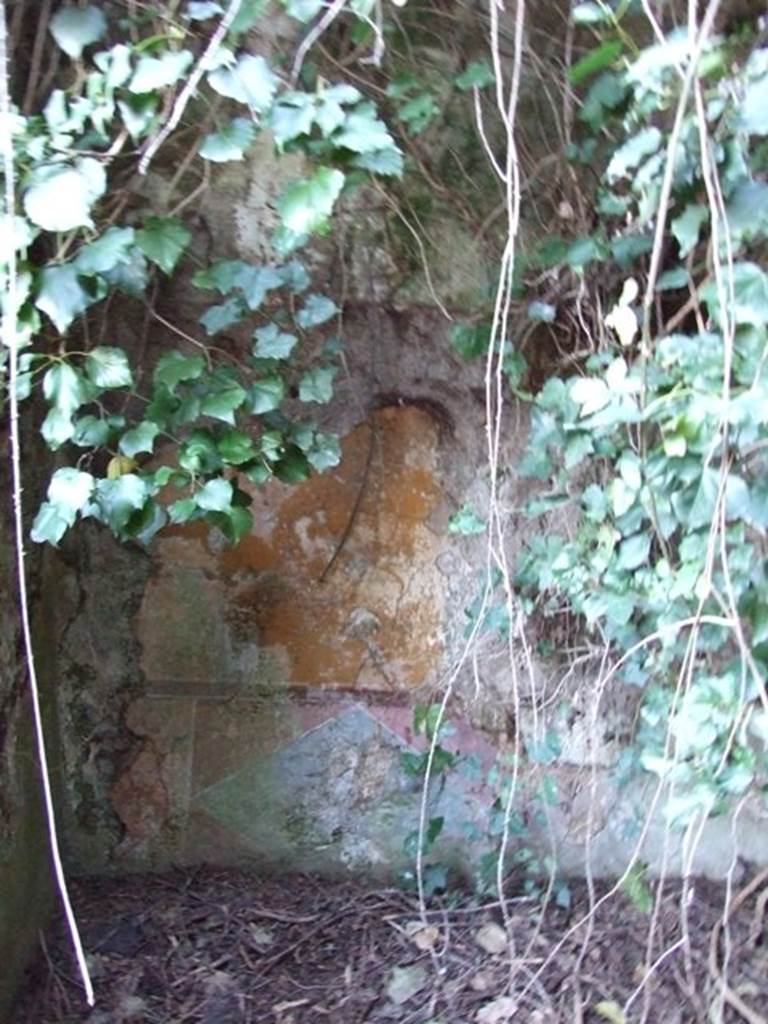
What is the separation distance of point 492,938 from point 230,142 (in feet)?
4.26

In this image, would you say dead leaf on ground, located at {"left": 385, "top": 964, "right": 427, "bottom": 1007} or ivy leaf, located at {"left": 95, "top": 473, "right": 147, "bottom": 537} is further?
dead leaf on ground, located at {"left": 385, "top": 964, "right": 427, "bottom": 1007}

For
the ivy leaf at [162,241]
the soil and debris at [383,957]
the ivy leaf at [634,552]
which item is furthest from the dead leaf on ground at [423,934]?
the ivy leaf at [162,241]

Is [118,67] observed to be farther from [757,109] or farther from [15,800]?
[15,800]

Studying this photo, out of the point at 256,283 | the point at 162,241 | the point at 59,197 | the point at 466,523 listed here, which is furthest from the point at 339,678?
the point at 59,197

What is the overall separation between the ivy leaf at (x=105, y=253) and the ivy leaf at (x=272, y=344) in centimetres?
24

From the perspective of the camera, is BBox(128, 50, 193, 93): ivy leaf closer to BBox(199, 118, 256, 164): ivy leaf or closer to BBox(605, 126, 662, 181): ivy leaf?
BBox(199, 118, 256, 164): ivy leaf

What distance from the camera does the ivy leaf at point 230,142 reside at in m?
1.24

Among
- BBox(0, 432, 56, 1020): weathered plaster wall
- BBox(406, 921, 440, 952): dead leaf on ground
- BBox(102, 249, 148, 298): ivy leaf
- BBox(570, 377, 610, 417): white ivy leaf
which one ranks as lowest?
BBox(406, 921, 440, 952): dead leaf on ground

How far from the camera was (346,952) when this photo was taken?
1627mm

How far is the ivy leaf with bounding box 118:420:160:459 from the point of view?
1298 mm

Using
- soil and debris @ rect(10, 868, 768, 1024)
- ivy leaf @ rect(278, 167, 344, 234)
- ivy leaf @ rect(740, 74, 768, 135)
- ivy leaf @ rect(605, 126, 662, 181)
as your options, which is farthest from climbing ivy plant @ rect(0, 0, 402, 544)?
soil and debris @ rect(10, 868, 768, 1024)

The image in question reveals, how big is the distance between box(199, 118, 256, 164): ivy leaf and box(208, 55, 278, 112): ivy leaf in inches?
2.2

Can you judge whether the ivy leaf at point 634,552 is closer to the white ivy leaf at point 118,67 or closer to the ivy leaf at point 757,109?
the ivy leaf at point 757,109

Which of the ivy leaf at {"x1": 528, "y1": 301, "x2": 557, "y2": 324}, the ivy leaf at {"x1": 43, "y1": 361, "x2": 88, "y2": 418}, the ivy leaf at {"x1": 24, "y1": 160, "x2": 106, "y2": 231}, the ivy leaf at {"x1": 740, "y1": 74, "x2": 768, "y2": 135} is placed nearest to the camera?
the ivy leaf at {"x1": 740, "y1": 74, "x2": 768, "y2": 135}
